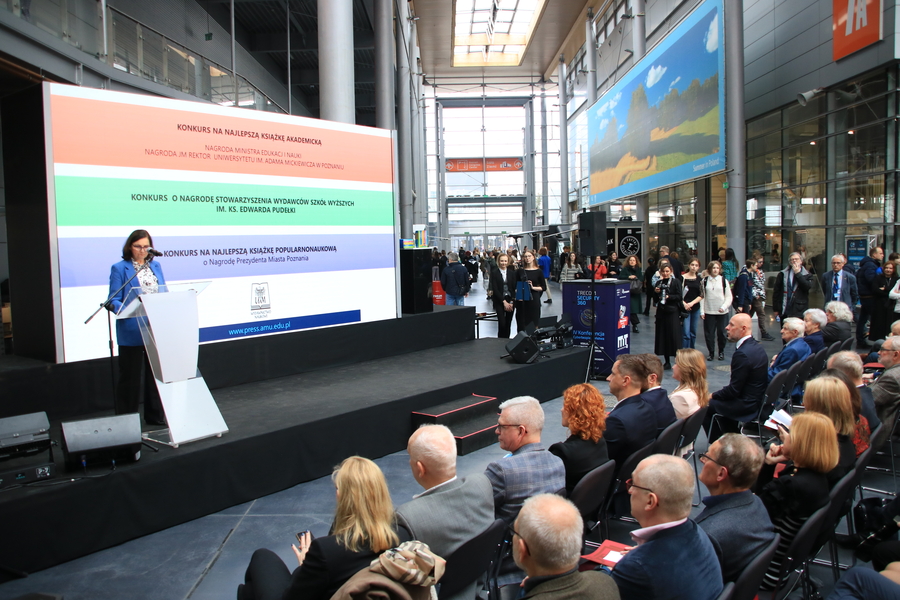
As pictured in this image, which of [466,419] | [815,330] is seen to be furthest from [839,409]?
[815,330]

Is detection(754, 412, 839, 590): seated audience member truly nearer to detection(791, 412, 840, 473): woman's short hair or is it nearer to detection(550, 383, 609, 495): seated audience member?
detection(791, 412, 840, 473): woman's short hair

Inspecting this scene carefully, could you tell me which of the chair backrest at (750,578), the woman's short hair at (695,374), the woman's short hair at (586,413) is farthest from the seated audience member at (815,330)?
the chair backrest at (750,578)

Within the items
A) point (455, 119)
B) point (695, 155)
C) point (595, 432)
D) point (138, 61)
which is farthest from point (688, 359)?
point (455, 119)

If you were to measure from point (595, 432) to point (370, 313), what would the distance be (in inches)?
162

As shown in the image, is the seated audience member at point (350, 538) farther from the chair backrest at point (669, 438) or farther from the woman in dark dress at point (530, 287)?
the woman in dark dress at point (530, 287)

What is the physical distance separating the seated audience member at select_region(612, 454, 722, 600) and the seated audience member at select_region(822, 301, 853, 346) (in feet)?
15.9

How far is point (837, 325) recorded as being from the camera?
582 cm

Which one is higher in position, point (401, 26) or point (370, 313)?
point (401, 26)

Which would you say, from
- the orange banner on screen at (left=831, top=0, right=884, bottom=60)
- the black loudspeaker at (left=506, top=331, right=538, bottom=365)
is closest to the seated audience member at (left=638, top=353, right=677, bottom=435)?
the black loudspeaker at (left=506, top=331, right=538, bottom=365)

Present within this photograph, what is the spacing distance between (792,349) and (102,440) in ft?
17.1

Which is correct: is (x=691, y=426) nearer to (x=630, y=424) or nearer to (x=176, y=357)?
(x=630, y=424)

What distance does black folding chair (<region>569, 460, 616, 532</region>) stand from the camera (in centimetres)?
264

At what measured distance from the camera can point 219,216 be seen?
17.6ft

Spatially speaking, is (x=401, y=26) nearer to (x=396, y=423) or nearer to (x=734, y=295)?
(x=734, y=295)
